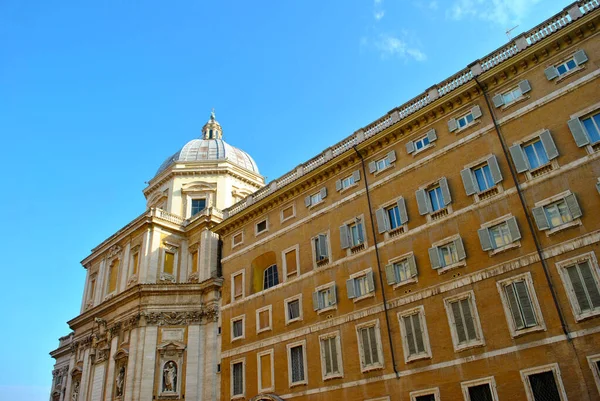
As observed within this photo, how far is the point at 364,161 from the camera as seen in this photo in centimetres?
2800

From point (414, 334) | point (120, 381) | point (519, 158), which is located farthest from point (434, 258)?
point (120, 381)

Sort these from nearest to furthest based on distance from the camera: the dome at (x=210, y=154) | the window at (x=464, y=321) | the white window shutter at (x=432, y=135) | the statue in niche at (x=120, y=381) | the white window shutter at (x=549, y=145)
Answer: the window at (x=464, y=321), the white window shutter at (x=549, y=145), the white window shutter at (x=432, y=135), the statue in niche at (x=120, y=381), the dome at (x=210, y=154)

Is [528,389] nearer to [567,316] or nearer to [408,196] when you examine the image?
[567,316]

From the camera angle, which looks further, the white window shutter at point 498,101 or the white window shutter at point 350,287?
the white window shutter at point 350,287

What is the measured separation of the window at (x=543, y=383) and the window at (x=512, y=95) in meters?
11.6

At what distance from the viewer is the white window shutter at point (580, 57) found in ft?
68.9

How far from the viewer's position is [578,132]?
2008 centimetres

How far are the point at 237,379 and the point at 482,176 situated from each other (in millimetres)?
18110

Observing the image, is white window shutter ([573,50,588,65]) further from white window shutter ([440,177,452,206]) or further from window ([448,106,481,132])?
white window shutter ([440,177,452,206])

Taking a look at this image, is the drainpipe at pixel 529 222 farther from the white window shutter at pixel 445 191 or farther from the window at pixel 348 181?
the window at pixel 348 181

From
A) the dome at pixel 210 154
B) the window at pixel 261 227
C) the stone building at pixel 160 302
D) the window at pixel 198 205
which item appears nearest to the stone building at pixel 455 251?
the window at pixel 261 227

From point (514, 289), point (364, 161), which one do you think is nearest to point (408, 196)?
point (364, 161)

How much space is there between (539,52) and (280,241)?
681 inches

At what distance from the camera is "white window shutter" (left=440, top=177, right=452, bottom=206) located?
2312 cm
